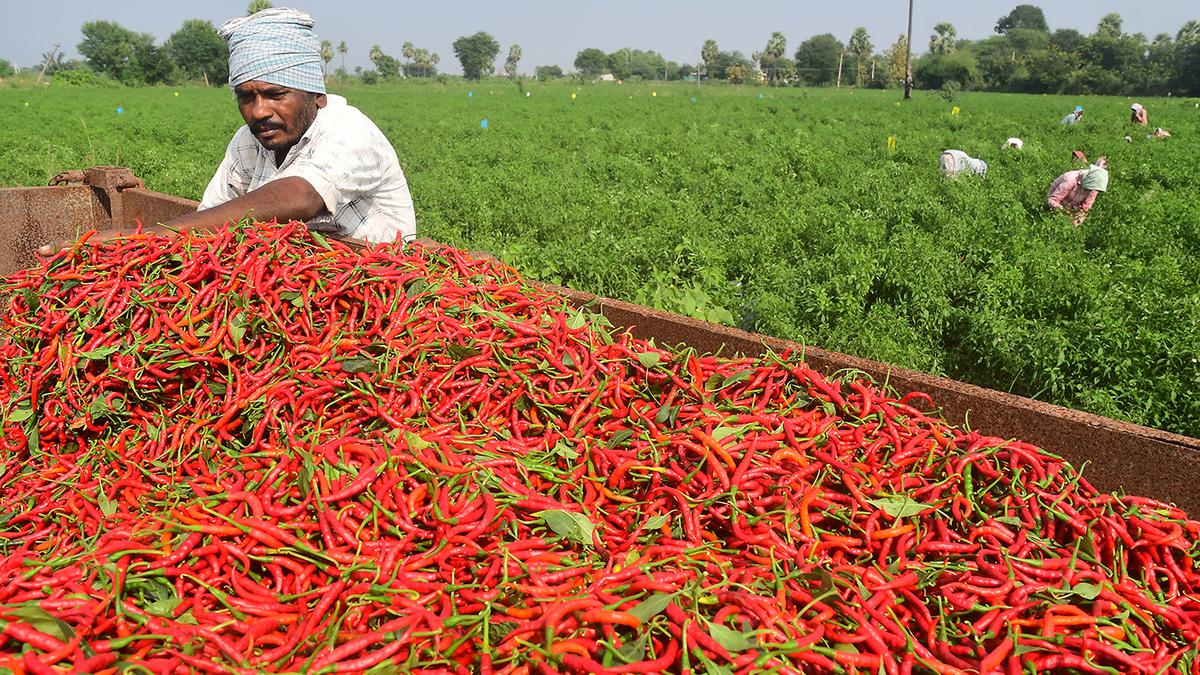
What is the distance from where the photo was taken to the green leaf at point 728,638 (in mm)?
1700

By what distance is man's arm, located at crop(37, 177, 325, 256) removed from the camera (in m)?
3.34

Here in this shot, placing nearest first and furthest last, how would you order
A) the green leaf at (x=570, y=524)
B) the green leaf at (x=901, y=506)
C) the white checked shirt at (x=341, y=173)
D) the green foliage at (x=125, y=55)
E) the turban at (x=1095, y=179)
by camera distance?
the green leaf at (x=570, y=524)
the green leaf at (x=901, y=506)
the white checked shirt at (x=341, y=173)
the turban at (x=1095, y=179)
the green foliage at (x=125, y=55)

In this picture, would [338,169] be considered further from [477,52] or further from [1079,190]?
[477,52]

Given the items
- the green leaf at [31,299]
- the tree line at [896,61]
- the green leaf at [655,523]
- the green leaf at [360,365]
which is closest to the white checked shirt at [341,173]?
the green leaf at [31,299]

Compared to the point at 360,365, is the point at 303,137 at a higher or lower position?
higher

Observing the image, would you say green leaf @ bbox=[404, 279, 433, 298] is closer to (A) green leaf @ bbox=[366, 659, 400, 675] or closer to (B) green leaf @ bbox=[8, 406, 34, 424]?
(B) green leaf @ bbox=[8, 406, 34, 424]

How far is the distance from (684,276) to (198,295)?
227 inches

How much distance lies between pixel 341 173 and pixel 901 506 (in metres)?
2.97

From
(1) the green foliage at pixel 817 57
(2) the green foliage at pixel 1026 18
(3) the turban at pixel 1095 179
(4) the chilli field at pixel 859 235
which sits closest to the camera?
(4) the chilli field at pixel 859 235

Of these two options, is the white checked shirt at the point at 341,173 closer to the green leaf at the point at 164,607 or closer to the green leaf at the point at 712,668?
the green leaf at the point at 164,607

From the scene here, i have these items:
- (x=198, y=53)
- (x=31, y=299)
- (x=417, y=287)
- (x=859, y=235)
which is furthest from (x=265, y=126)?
(x=198, y=53)

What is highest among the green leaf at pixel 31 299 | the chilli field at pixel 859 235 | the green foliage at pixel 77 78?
the green foliage at pixel 77 78

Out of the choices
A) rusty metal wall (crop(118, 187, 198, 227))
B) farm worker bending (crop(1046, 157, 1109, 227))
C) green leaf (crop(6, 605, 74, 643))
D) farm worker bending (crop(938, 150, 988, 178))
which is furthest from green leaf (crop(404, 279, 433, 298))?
farm worker bending (crop(938, 150, 988, 178))

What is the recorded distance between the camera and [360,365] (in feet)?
8.60
